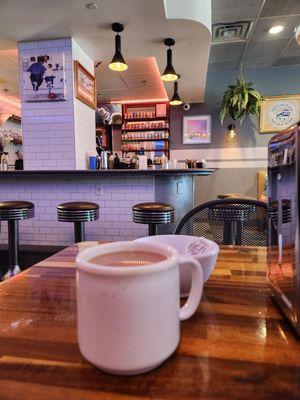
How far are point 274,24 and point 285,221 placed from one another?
15.8ft

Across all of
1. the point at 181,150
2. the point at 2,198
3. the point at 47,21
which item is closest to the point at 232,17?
the point at 47,21

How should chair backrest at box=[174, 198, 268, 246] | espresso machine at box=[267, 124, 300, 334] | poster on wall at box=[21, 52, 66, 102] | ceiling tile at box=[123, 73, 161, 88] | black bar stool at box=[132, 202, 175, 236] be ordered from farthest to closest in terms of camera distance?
ceiling tile at box=[123, 73, 161, 88] < poster on wall at box=[21, 52, 66, 102] < black bar stool at box=[132, 202, 175, 236] < chair backrest at box=[174, 198, 268, 246] < espresso machine at box=[267, 124, 300, 334]

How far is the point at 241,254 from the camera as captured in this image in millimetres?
982

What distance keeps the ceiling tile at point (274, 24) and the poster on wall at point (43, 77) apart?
2.88 metres

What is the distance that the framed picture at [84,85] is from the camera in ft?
12.0

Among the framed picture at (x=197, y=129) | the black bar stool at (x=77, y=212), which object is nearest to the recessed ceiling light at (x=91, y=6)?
the black bar stool at (x=77, y=212)

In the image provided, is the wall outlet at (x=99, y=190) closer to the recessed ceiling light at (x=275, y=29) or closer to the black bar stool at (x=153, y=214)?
the black bar stool at (x=153, y=214)

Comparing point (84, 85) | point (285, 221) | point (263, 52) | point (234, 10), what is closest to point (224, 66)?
point (263, 52)

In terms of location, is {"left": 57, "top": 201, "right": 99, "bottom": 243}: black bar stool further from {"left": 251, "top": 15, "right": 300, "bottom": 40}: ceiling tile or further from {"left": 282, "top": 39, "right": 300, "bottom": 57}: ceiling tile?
{"left": 282, "top": 39, "right": 300, "bottom": 57}: ceiling tile

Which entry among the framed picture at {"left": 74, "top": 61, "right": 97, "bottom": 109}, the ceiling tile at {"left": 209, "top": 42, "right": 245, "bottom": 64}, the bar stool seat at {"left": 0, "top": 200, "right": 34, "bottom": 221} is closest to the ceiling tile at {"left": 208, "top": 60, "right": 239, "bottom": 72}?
the ceiling tile at {"left": 209, "top": 42, "right": 245, "bottom": 64}

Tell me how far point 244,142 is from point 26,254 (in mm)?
4900

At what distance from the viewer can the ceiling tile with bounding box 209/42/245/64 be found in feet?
16.3

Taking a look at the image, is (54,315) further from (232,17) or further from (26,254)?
(232,17)

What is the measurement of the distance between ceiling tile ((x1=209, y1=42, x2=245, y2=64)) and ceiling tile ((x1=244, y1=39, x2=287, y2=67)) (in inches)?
6.4
